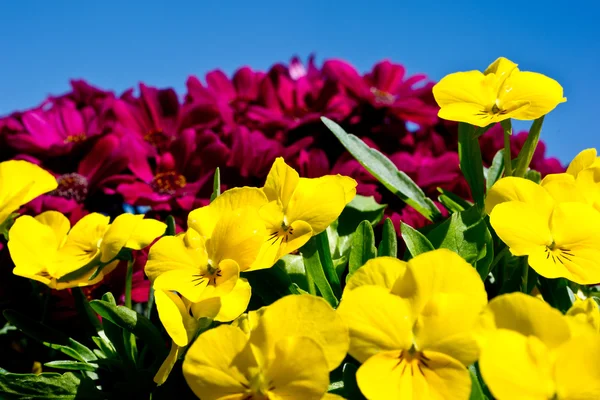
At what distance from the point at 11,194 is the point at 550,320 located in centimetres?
78

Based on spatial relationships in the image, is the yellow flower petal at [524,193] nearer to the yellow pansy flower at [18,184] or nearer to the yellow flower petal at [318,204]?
the yellow flower petal at [318,204]

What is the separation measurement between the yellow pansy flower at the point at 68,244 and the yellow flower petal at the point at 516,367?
0.50 metres

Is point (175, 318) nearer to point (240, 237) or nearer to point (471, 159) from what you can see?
point (240, 237)

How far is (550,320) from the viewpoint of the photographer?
1.98 ft

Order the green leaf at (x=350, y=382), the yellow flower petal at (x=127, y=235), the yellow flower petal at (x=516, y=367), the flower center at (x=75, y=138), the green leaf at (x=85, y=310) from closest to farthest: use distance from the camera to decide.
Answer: the yellow flower petal at (x=516, y=367) < the green leaf at (x=350, y=382) < the yellow flower petal at (x=127, y=235) < the green leaf at (x=85, y=310) < the flower center at (x=75, y=138)

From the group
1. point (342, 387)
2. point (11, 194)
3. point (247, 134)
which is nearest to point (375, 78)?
point (247, 134)

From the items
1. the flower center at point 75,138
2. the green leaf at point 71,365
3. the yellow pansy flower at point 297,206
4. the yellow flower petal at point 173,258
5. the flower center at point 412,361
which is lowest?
the green leaf at point 71,365

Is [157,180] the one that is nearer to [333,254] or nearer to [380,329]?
[333,254]

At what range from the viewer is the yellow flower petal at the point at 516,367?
58cm

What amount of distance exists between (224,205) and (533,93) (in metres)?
0.43

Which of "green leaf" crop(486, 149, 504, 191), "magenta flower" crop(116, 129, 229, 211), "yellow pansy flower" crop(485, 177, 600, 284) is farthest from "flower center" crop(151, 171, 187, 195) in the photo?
"yellow pansy flower" crop(485, 177, 600, 284)

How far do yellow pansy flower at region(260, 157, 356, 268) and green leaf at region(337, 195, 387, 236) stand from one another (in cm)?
→ 27

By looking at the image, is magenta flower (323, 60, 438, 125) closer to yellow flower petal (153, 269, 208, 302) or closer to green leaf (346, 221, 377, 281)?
green leaf (346, 221, 377, 281)

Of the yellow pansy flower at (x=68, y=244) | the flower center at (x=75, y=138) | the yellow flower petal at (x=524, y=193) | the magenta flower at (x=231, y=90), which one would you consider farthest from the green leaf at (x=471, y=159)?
the flower center at (x=75, y=138)
